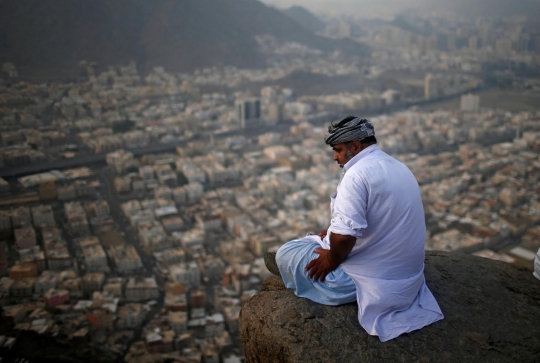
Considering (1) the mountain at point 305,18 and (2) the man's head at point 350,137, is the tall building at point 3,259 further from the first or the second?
(1) the mountain at point 305,18

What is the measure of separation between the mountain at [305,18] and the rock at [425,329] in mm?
20788

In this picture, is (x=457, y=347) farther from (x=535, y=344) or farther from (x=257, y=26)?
(x=257, y=26)

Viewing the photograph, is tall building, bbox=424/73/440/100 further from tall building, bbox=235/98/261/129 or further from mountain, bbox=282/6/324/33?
mountain, bbox=282/6/324/33

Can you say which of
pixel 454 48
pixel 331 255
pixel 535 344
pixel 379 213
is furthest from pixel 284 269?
pixel 454 48

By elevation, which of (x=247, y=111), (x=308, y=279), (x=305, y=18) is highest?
(x=305, y=18)

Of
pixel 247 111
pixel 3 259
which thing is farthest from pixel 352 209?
pixel 247 111

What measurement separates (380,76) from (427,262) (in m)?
15.7

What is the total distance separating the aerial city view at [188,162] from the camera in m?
4.12

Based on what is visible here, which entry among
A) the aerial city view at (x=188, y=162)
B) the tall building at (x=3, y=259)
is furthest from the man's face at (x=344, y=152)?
the tall building at (x=3, y=259)

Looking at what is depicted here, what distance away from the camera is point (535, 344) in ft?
3.04

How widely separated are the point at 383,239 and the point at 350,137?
0.69 feet

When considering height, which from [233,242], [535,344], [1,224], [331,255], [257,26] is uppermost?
[257,26]

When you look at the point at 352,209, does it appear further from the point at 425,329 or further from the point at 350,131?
the point at 425,329

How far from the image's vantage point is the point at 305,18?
22.1 meters
